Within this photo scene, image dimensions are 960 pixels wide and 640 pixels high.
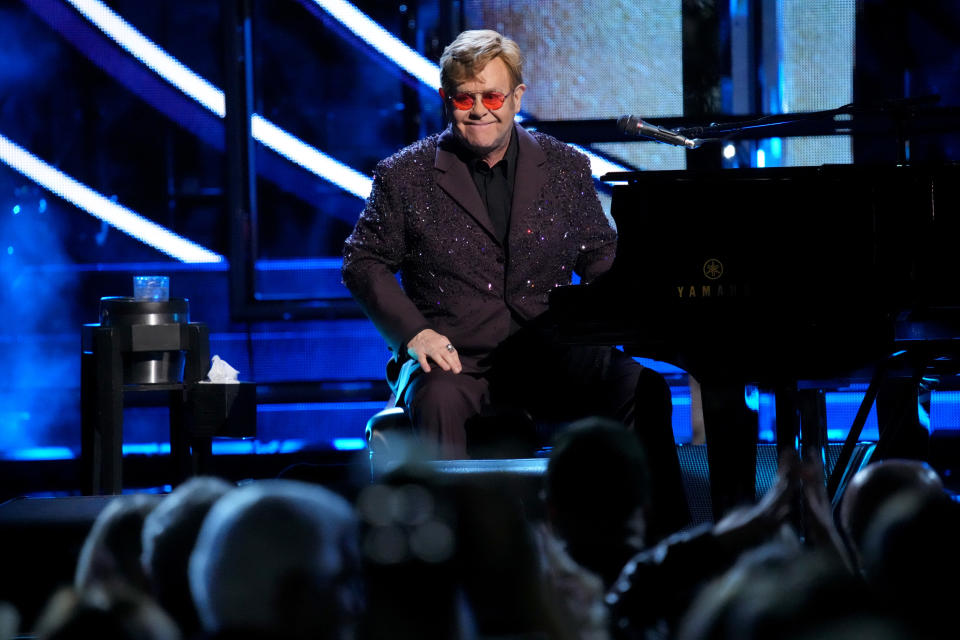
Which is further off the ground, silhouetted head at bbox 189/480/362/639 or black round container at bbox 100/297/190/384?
black round container at bbox 100/297/190/384

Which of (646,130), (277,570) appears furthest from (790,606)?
(646,130)

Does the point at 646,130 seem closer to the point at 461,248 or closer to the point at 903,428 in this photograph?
the point at 461,248

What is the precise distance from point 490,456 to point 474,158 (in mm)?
896

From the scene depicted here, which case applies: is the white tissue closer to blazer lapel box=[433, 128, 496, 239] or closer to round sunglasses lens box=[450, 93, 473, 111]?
blazer lapel box=[433, 128, 496, 239]

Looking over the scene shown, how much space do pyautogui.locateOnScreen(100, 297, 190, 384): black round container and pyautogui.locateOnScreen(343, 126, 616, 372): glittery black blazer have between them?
3.55ft

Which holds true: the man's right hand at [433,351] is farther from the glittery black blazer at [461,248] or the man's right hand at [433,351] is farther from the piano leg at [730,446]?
the piano leg at [730,446]

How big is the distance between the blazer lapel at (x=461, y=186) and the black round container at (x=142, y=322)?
1371 mm

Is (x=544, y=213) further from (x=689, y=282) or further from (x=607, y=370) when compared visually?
(x=689, y=282)

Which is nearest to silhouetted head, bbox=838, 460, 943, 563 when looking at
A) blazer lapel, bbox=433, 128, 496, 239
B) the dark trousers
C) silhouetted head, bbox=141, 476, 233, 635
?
silhouetted head, bbox=141, 476, 233, 635

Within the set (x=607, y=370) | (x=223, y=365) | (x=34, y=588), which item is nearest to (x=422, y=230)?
(x=607, y=370)

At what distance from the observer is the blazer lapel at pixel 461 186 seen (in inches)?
118

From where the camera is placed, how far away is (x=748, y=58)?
4.53 metres

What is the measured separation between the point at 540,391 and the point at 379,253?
629 mm

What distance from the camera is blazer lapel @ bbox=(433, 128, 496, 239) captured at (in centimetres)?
300
